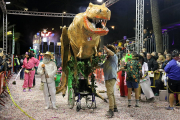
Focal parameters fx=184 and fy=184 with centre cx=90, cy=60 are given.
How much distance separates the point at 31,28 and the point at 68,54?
11.1 meters

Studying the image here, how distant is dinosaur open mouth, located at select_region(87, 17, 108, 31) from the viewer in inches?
128

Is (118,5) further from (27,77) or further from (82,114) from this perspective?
(82,114)

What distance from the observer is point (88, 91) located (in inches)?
189

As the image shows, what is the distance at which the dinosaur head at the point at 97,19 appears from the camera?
3154 mm

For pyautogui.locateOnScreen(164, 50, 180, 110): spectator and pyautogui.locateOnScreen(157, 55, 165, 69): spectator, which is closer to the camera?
pyautogui.locateOnScreen(164, 50, 180, 110): spectator

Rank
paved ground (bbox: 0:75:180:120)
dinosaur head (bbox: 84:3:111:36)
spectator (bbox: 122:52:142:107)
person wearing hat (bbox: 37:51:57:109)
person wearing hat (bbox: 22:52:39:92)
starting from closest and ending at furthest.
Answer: dinosaur head (bbox: 84:3:111:36) → paved ground (bbox: 0:75:180:120) → person wearing hat (bbox: 37:51:57:109) → spectator (bbox: 122:52:142:107) → person wearing hat (bbox: 22:52:39:92)

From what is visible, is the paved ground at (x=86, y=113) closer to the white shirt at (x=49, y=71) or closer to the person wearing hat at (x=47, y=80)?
the person wearing hat at (x=47, y=80)

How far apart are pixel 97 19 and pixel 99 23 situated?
125 mm

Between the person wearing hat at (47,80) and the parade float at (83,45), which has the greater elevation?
the parade float at (83,45)

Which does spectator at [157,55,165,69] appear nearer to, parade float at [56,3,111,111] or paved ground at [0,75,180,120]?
paved ground at [0,75,180,120]

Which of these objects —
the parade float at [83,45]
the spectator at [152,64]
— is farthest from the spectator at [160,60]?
the parade float at [83,45]

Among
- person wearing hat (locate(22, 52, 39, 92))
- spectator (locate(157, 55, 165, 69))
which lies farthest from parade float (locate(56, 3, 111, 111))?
spectator (locate(157, 55, 165, 69))

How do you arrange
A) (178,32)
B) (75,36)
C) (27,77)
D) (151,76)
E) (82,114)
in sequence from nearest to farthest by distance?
(75,36) → (82,114) → (151,76) → (27,77) → (178,32)

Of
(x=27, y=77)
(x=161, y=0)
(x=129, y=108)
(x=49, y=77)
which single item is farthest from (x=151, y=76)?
(x=161, y=0)
